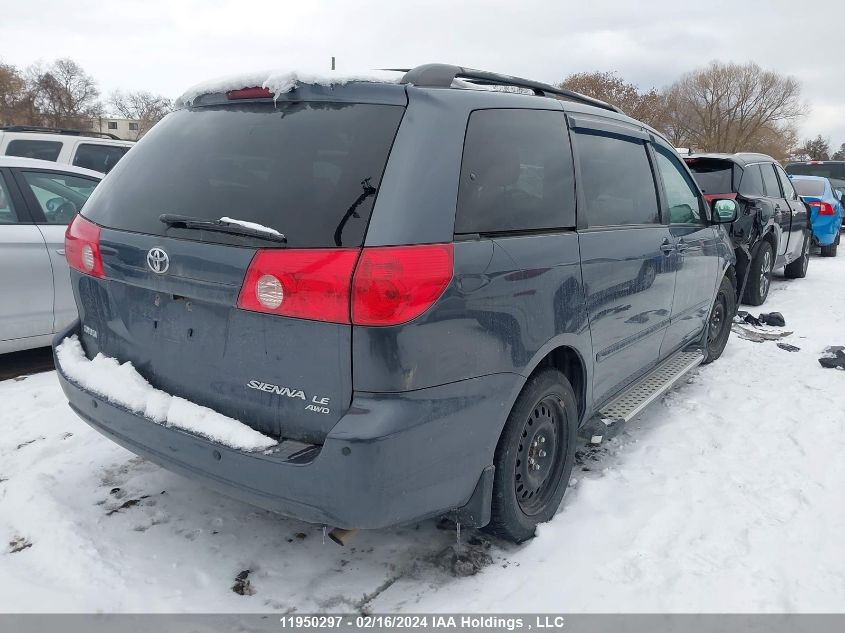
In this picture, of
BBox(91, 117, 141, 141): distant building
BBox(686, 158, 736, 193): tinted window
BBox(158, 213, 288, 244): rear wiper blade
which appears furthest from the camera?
BBox(91, 117, 141, 141): distant building

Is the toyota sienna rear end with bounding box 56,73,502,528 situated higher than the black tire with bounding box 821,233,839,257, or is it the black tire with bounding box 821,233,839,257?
the toyota sienna rear end with bounding box 56,73,502,528

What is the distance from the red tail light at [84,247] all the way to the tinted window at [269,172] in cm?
8

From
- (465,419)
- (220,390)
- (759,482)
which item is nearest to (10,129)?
(220,390)

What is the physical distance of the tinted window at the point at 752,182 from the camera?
744cm

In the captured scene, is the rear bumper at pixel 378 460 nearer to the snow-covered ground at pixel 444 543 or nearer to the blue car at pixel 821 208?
the snow-covered ground at pixel 444 543

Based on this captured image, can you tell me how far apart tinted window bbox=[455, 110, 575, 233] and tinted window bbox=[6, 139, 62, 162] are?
26.4ft

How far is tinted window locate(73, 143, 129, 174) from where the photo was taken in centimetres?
890

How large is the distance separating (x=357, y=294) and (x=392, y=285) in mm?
113

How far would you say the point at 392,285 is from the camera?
2.02 m

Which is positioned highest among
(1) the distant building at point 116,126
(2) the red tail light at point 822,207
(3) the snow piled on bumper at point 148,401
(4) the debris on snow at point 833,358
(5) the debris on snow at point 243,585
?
(1) the distant building at point 116,126

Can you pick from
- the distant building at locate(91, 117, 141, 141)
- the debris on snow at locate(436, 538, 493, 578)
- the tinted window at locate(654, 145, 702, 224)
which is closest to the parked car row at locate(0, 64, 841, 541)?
the debris on snow at locate(436, 538, 493, 578)

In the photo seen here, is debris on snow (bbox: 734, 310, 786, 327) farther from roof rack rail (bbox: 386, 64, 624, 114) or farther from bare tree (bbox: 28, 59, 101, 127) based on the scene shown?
bare tree (bbox: 28, 59, 101, 127)

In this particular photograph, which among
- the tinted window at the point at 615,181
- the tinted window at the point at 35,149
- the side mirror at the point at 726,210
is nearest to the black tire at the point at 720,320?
the side mirror at the point at 726,210

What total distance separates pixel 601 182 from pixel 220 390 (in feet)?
6.90
